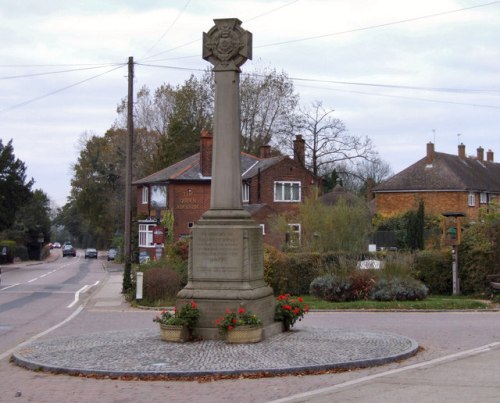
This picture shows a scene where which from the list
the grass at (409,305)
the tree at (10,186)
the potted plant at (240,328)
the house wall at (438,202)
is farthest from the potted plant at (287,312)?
the tree at (10,186)

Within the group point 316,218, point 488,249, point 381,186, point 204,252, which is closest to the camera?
point 204,252

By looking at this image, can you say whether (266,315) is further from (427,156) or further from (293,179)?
(427,156)

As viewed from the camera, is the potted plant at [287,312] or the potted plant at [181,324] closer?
the potted plant at [181,324]

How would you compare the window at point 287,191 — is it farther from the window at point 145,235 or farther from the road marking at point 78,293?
the road marking at point 78,293

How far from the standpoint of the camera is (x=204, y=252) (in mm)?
13500

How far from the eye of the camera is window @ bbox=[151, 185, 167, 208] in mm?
55594

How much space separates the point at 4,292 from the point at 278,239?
2040 cm

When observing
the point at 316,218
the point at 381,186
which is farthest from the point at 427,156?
the point at 316,218

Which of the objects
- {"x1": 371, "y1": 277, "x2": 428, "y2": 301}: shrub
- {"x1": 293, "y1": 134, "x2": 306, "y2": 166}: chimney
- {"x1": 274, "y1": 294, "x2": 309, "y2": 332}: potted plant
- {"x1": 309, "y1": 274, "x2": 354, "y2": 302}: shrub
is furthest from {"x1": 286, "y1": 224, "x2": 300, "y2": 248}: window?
{"x1": 274, "y1": 294, "x2": 309, "y2": 332}: potted plant

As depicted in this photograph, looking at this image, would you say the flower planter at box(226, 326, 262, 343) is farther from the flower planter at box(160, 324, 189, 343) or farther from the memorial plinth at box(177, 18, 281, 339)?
the flower planter at box(160, 324, 189, 343)

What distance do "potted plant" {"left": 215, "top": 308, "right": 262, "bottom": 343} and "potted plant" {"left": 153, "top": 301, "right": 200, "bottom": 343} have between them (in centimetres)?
59

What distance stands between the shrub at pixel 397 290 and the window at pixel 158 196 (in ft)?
109

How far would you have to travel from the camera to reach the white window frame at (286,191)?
2149 inches

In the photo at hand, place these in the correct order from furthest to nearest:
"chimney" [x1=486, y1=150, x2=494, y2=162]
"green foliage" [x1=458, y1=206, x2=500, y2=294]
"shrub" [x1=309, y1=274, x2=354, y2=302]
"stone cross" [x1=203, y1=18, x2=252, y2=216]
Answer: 1. "chimney" [x1=486, y1=150, x2=494, y2=162]
2. "green foliage" [x1=458, y1=206, x2=500, y2=294]
3. "shrub" [x1=309, y1=274, x2=354, y2=302]
4. "stone cross" [x1=203, y1=18, x2=252, y2=216]
